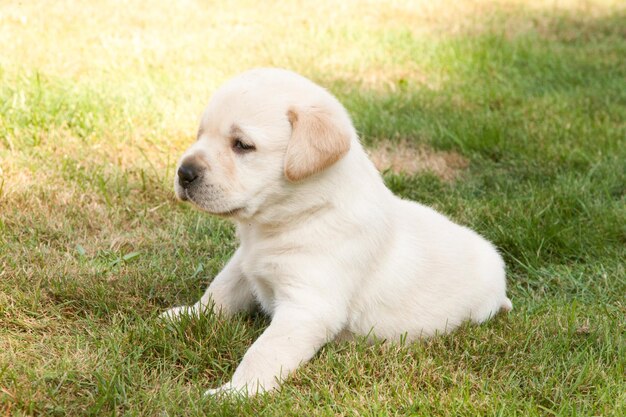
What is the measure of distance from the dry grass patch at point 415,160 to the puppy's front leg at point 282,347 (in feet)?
8.06

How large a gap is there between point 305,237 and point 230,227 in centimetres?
145

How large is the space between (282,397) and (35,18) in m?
6.38

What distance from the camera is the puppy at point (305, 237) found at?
10.4 ft

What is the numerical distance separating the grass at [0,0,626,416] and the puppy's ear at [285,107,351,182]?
0.74m

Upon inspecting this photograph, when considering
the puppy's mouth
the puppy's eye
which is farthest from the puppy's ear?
the puppy's mouth

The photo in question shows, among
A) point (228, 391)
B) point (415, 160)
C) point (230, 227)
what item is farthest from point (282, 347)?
point (415, 160)

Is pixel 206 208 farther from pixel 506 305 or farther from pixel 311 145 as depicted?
pixel 506 305

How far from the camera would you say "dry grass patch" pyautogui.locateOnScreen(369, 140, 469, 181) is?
5.64 metres

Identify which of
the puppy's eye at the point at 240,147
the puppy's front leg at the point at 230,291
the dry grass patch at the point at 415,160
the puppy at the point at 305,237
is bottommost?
the dry grass patch at the point at 415,160

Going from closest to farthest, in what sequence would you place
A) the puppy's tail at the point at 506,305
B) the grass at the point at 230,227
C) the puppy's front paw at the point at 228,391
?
the puppy's front paw at the point at 228,391 → the grass at the point at 230,227 → the puppy's tail at the point at 506,305

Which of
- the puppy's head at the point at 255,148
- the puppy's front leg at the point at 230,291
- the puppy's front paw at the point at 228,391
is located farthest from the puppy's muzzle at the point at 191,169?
the puppy's front paw at the point at 228,391

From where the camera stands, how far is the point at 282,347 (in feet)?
10.1

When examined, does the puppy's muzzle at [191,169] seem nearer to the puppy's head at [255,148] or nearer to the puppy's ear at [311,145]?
the puppy's head at [255,148]

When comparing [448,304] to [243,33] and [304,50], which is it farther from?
[243,33]
